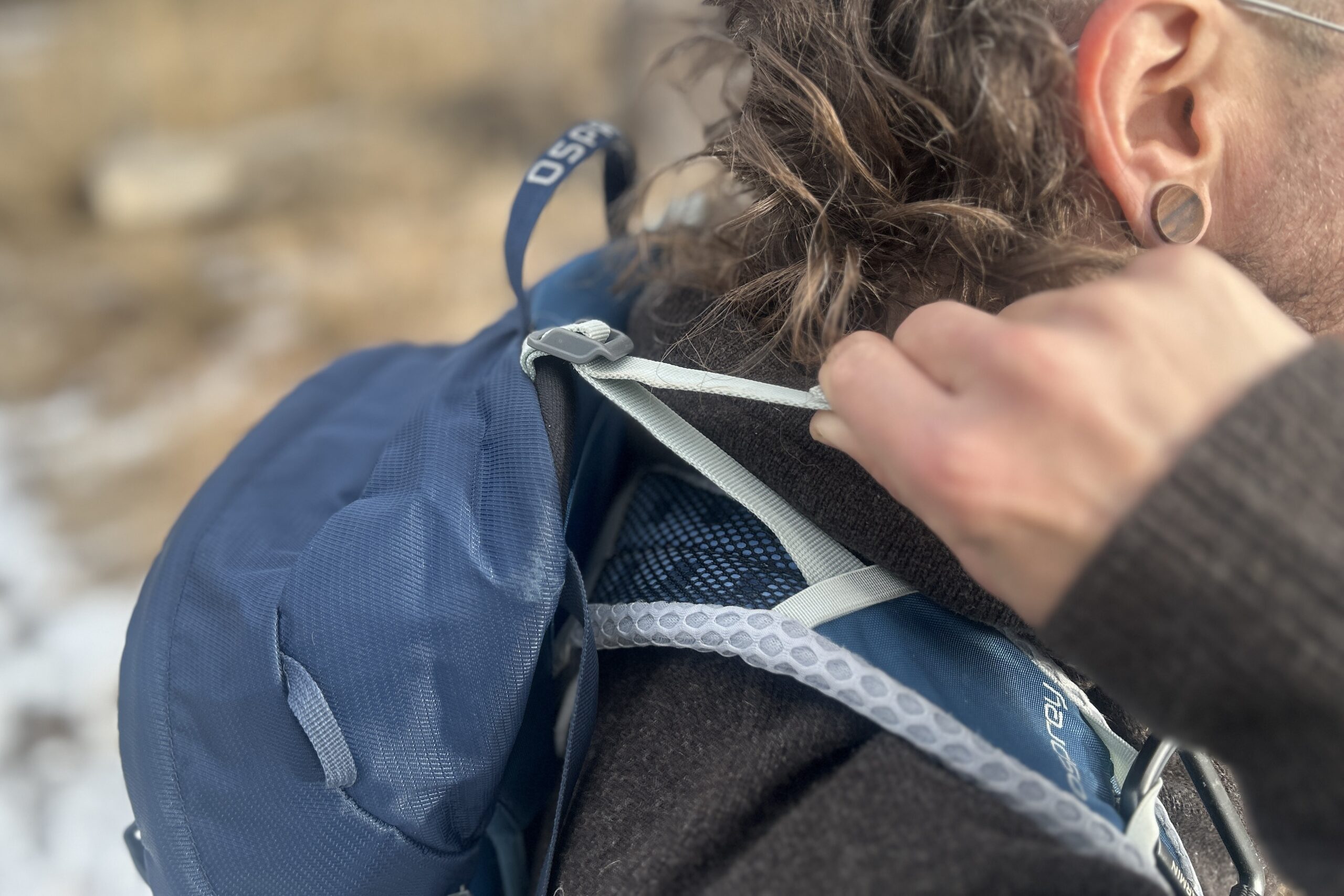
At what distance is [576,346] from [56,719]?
1.29m

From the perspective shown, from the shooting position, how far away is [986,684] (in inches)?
22.7

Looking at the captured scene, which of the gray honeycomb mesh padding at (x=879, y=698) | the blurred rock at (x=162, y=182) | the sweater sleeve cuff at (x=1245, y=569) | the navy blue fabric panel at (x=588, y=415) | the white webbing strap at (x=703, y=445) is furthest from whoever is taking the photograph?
the blurred rock at (x=162, y=182)

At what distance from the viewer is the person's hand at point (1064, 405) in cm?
41

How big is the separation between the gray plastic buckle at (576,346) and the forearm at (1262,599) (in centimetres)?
34

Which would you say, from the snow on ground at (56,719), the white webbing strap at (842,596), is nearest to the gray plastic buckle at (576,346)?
the white webbing strap at (842,596)

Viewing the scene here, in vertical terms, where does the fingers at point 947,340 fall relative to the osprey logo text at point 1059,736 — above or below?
above

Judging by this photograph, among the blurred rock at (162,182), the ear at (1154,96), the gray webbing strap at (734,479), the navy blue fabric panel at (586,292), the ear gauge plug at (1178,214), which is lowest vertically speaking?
the blurred rock at (162,182)

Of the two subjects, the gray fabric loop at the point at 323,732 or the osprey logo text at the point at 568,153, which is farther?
the osprey logo text at the point at 568,153

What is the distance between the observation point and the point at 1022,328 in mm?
448

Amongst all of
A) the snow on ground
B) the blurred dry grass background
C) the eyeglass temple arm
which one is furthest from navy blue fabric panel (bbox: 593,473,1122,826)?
the blurred dry grass background

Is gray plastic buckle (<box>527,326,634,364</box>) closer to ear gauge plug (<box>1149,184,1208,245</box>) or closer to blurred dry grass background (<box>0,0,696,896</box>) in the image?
ear gauge plug (<box>1149,184,1208,245</box>)

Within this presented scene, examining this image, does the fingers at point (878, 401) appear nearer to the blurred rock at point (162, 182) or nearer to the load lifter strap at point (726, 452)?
the load lifter strap at point (726, 452)

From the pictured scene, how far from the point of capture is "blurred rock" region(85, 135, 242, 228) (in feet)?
7.98

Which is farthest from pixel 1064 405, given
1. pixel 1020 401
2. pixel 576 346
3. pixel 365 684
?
pixel 365 684
